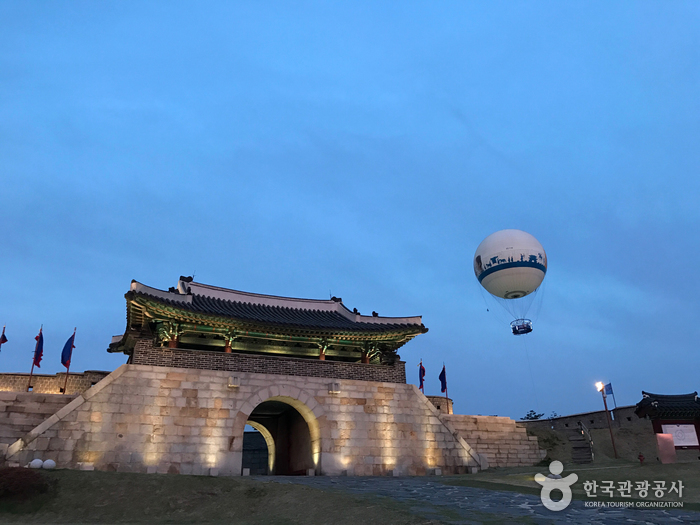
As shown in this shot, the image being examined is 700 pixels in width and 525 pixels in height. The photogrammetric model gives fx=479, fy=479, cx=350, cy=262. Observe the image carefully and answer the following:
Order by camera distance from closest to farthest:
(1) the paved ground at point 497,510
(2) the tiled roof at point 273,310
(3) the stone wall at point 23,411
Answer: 1. (1) the paved ground at point 497,510
2. (3) the stone wall at point 23,411
3. (2) the tiled roof at point 273,310

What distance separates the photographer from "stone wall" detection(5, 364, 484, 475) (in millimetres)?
16141

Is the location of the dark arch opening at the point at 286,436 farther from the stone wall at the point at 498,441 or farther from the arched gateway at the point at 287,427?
the stone wall at the point at 498,441

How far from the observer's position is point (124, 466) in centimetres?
1622

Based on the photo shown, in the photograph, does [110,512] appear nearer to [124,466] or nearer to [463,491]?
[124,466]

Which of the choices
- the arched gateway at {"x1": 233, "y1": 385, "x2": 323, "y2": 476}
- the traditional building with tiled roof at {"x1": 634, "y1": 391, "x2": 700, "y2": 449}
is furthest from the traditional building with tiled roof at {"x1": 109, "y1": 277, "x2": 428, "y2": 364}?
the traditional building with tiled roof at {"x1": 634, "y1": 391, "x2": 700, "y2": 449}

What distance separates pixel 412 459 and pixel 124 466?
11.0 m

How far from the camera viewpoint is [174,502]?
38.8ft

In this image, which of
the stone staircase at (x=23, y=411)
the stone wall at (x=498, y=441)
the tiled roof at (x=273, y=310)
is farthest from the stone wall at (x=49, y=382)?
the stone wall at (x=498, y=441)

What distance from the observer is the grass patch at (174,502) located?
1054 cm

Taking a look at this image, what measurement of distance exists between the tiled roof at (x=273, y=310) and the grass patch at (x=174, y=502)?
692 cm

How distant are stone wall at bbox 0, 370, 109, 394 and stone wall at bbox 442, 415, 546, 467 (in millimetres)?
18427

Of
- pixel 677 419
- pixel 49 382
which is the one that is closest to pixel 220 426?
pixel 49 382

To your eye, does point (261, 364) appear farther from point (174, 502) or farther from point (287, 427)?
point (174, 502)

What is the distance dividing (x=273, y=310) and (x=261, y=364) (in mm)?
5203
